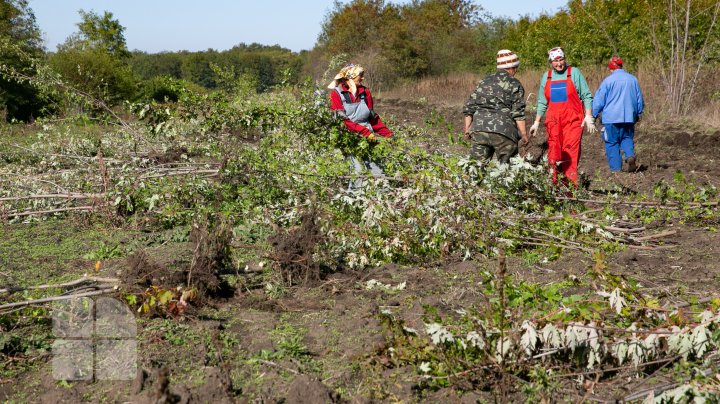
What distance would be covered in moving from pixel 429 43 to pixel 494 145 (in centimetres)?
2560

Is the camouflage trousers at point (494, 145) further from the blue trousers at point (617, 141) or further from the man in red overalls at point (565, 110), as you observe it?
the blue trousers at point (617, 141)

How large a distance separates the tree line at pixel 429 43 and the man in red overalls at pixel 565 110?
405 cm

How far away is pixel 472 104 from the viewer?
771 centimetres

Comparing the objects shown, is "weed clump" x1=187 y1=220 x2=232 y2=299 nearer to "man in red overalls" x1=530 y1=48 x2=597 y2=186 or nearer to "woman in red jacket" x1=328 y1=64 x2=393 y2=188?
"woman in red jacket" x1=328 y1=64 x2=393 y2=188

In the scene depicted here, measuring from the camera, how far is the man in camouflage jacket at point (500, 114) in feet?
24.6

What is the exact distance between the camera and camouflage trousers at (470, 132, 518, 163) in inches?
297

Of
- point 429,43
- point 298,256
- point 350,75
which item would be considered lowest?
point 298,256

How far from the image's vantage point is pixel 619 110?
9.69m

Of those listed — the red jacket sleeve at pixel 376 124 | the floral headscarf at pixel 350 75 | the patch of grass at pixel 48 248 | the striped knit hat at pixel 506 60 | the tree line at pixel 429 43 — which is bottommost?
the patch of grass at pixel 48 248

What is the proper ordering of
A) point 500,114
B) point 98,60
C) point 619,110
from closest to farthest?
point 500,114 < point 619,110 < point 98,60

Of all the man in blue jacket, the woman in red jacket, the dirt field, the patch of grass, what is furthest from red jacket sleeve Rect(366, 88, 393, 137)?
the man in blue jacket

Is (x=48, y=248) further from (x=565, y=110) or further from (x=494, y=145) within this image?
(x=565, y=110)

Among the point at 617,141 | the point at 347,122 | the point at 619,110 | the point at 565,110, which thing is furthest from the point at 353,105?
the point at 617,141

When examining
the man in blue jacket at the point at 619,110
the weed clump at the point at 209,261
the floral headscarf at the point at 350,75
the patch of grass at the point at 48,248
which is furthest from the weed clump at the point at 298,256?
the man in blue jacket at the point at 619,110
